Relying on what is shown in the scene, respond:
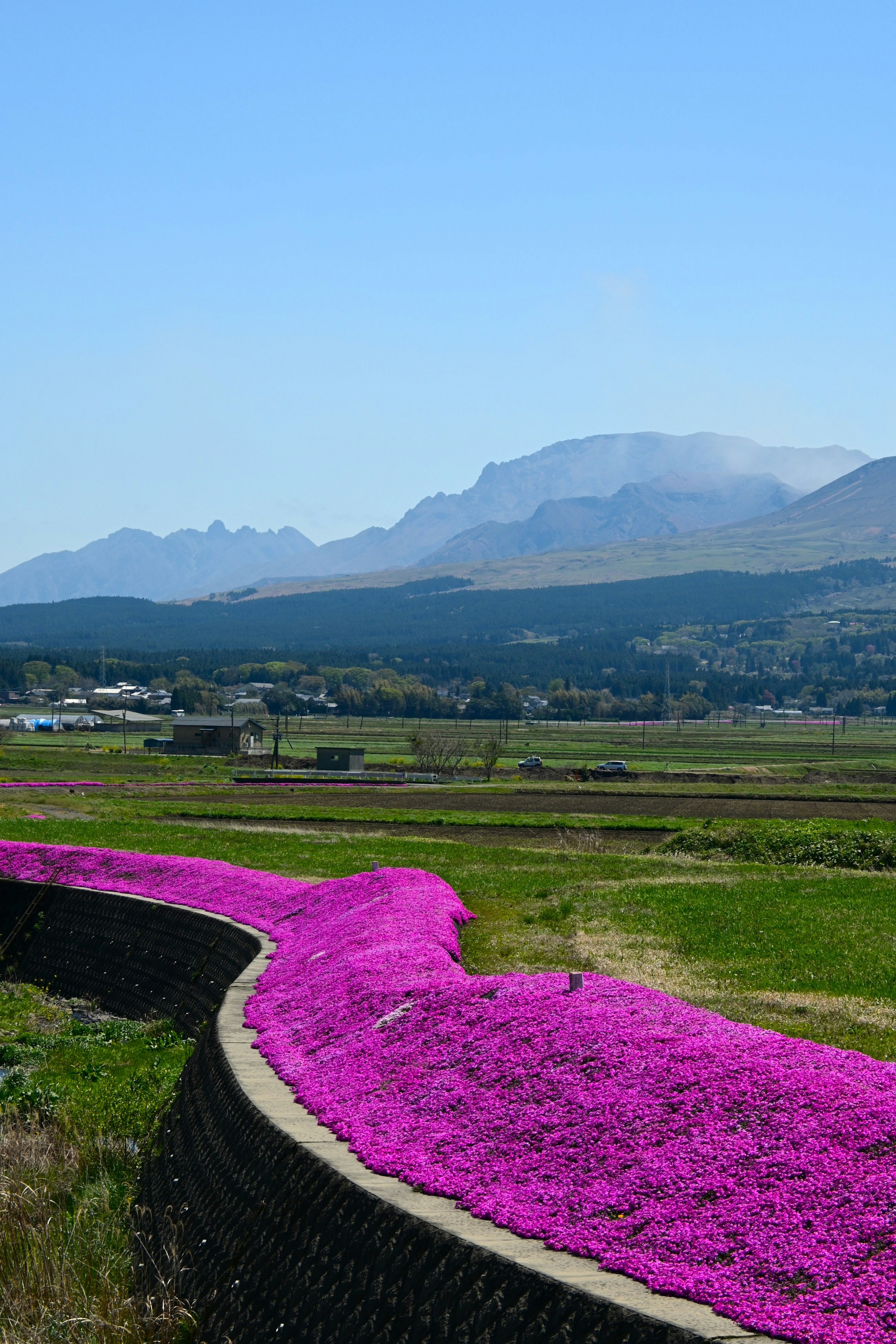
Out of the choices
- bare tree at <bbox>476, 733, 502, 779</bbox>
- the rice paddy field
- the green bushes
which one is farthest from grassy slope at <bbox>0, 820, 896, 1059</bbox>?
bare tree at <bbox>476, 733, 502, 779</bbox>

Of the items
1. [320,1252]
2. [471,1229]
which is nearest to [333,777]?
[320,1252]

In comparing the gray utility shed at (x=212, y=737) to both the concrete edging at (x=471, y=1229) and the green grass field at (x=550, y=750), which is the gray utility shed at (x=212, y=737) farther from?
the concrete edging at (x=471, y=1229)

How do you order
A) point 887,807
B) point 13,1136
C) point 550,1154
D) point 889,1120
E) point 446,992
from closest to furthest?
point 889,1120 < point 550,1154 < point 446,992 < point 13,1136 < point 887,807

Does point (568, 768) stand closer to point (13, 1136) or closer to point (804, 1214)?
point (13, 1136)

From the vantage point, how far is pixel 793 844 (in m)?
36.0

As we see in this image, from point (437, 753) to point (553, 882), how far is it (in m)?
82.8

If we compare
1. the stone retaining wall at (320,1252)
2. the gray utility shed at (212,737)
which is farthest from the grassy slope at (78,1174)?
the gray utility shed at (212,737)

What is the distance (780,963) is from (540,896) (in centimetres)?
890

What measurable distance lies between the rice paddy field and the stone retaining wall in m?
0.73

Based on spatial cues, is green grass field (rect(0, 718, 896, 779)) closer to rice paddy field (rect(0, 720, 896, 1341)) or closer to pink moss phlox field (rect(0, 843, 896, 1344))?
rice paddy field (rect(0, 720, 896, 1341))

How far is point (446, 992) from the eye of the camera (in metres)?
13.6

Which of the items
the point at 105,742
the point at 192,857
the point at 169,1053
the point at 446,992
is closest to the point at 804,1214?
the point at 446,992

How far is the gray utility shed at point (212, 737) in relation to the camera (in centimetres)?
12938

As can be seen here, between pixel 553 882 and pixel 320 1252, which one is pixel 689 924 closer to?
pixel 553 882
